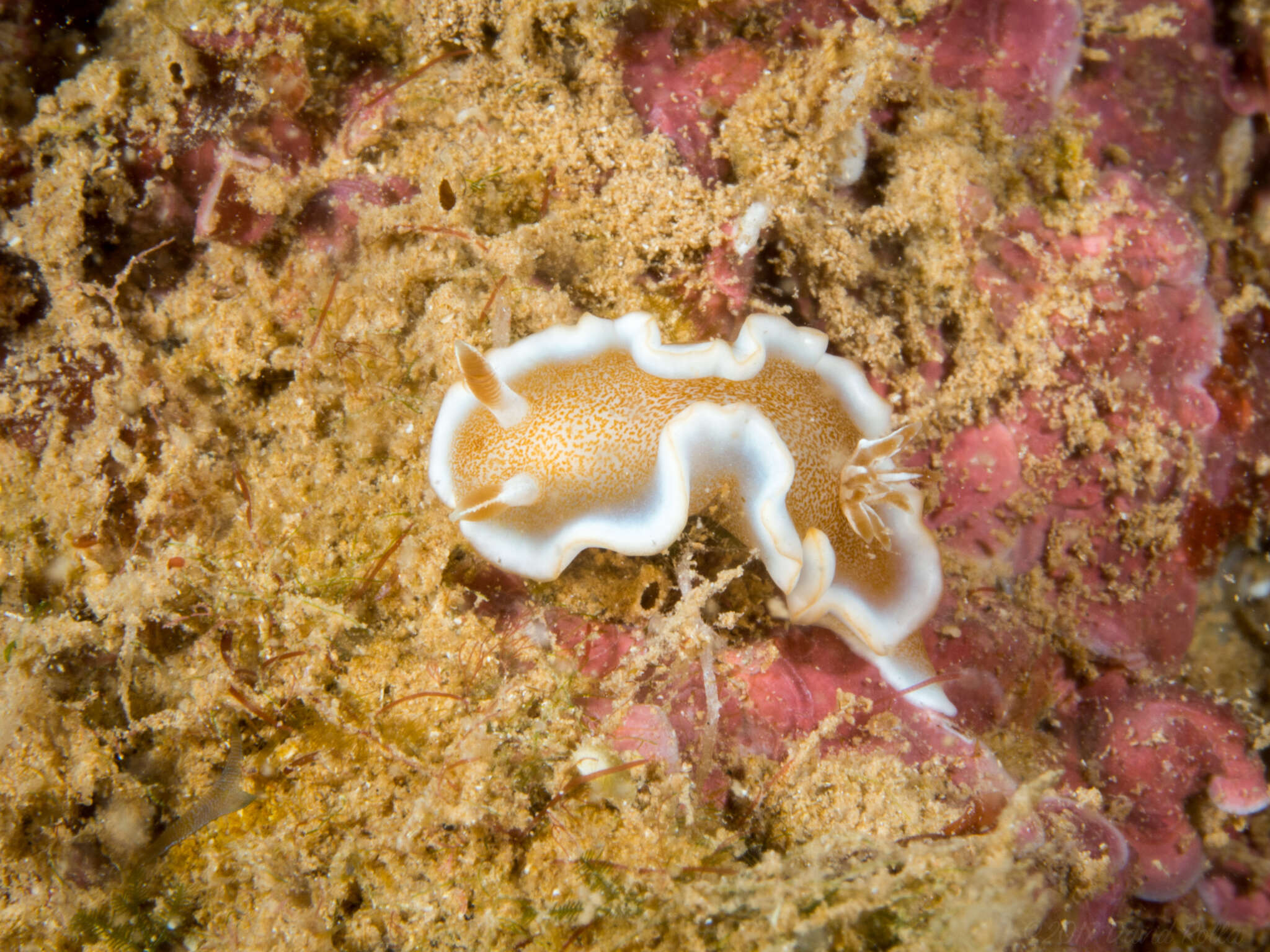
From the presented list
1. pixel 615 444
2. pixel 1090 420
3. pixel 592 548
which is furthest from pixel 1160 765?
pixel 615 444

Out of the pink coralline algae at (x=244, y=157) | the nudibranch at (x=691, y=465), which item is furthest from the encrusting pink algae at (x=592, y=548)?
the nudibranch at (x=691, y=465)

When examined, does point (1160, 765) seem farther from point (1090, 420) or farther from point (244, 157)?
point (244, 157)

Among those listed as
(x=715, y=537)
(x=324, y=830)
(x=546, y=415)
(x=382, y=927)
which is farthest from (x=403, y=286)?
(x=382, y=927)

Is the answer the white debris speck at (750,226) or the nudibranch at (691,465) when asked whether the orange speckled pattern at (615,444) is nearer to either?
the nudibranch at (691,465)

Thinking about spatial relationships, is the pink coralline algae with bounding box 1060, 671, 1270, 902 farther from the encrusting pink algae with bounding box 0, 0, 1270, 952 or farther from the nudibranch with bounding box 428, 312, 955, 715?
the nudibranch with bounding box 428, 312, 955, 715

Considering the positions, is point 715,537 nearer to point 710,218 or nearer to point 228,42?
point 710,218
